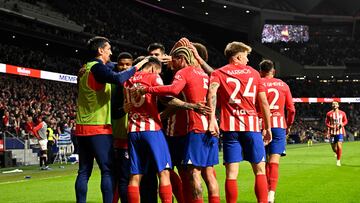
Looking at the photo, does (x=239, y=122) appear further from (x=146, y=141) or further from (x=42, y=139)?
(x=42, y=139)

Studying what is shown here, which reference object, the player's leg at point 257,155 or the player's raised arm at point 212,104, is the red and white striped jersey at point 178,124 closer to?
the player's raised arm at point 212,104

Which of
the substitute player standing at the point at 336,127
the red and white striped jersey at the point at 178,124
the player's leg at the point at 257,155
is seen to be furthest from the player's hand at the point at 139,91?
the substitute player standing at the point at 336,127

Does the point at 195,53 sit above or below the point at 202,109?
above

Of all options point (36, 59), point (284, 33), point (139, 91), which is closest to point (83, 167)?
point (139, 91)

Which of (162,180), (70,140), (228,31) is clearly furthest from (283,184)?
(228,31)

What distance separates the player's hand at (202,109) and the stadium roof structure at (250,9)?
4906 centimetres

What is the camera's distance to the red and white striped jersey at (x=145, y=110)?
6207mm

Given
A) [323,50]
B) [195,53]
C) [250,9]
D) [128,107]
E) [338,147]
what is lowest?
[338,147]

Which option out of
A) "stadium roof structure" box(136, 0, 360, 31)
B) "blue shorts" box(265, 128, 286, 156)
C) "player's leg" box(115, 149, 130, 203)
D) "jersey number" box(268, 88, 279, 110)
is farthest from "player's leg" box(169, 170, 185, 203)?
"stadium roof structure" box(136, 0, 360, 31)

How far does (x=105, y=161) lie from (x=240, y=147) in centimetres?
186

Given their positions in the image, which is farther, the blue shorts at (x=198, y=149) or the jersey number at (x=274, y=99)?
the jersey number at (x=274, y=99)

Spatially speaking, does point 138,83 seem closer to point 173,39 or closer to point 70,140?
point 70,140

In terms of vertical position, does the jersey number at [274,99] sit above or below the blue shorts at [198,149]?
above

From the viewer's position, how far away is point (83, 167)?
6848 mm
